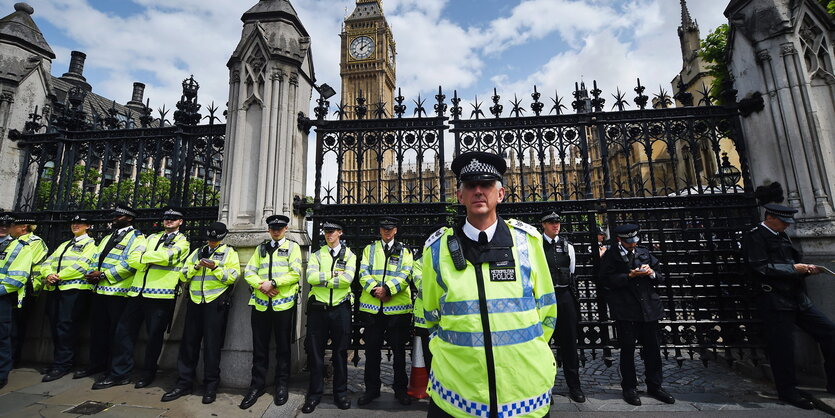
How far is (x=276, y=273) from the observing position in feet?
14.2

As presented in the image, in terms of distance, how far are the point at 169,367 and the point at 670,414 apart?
6.82 meters

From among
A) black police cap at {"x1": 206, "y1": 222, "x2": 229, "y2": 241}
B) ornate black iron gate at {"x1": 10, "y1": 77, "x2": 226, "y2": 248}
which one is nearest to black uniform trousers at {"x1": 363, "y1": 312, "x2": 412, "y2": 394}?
black police cap at {"x1": 206, "y1": 222, "x2": 229, "y2": 241}

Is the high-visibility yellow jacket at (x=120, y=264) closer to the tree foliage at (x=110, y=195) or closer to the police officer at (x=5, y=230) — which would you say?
the tree foliage at (x=110, y=195)

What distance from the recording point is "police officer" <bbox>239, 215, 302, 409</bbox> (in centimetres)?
428

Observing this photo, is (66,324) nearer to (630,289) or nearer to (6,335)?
(6,335)

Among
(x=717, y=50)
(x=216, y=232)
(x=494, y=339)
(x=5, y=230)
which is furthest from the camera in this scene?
(x=717, y=50)

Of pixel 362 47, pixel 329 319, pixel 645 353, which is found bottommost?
pixel 645 353

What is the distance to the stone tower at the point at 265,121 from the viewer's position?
17.1 ft

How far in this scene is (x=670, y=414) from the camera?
3.92 meters

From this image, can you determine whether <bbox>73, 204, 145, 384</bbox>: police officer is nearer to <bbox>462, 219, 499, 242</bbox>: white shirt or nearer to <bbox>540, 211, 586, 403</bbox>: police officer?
<bbox>462, 219, 499, 242</bbox>: white shirt

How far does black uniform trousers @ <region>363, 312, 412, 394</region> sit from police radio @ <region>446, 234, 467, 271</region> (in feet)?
8.69

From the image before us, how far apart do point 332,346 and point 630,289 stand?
394 cm

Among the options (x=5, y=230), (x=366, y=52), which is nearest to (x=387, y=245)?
(x=5, y=230)

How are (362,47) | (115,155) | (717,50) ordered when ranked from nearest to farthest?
(115,155), (717,50), (362,47)
